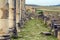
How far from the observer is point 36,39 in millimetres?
12750

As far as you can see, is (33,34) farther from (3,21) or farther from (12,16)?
(3,21)

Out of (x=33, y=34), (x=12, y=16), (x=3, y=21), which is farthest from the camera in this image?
(x=33, y=34)

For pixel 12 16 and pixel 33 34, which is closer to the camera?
pixel 12 16

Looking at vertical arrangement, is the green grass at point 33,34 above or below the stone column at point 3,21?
below

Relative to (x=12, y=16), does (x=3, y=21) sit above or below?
above

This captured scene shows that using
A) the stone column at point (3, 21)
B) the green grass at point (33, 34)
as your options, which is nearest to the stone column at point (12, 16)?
the green grass at point (33, 34)

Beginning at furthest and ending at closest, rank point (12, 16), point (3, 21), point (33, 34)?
point (33, 34) → point (12, 16) → point (3, 21)

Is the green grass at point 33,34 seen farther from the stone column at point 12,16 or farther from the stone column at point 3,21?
the stone column at point 3,21

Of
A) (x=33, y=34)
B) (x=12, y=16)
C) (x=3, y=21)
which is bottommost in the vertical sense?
(x=33, y=34)

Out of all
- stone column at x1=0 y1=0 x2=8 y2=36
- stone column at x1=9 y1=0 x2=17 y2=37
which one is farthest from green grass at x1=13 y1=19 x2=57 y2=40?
stone column at x1=0 y1=0 x2=8 y2=36

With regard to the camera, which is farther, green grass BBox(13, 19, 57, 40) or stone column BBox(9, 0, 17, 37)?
stone column BBox(9, 0, 17, 37)

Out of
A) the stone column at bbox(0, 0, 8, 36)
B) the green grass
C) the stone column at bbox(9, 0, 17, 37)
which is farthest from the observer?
the stone column at bbox(9, 0, 17, 37)

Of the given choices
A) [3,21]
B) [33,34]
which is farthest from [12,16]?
[3,21]

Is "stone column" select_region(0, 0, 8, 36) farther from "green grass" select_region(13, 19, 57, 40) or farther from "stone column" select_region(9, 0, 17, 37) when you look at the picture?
"stone column" select_region(9, 0, 17, 37)
